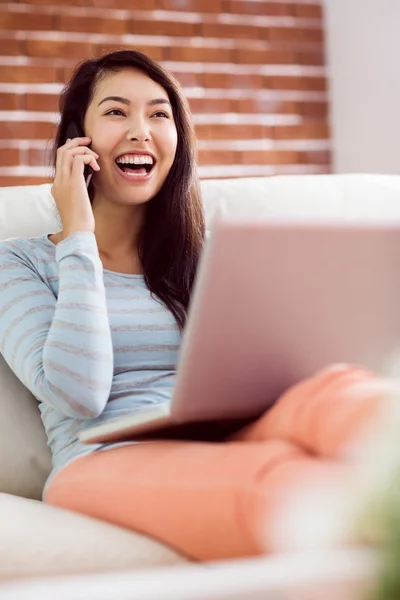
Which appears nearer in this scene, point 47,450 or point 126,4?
point 47,450

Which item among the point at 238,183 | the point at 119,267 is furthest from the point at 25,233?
the point at 238,183

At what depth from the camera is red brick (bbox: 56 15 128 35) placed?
9.16 feet

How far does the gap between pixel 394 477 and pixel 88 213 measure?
2.95ft

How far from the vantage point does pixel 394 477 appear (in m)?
0.43

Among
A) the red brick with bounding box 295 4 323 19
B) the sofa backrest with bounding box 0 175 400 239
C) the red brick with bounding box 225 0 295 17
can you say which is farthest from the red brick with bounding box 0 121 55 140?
the sofa backrest with bounding box 0 175 400 239

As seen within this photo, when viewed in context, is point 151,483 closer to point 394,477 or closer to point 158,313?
point 394,477

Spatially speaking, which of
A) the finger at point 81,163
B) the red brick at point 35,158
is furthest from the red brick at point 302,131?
the finger at point 81,163

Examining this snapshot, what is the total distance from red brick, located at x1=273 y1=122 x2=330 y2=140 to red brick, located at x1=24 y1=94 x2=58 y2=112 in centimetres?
88

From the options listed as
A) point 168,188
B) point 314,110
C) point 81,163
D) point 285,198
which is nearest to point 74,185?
point 81,163

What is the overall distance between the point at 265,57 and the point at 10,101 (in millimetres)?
1022

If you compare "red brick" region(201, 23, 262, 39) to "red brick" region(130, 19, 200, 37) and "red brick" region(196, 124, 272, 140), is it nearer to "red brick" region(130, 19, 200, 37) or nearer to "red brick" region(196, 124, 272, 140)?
"red brick" region(130, 19, 200, 37)

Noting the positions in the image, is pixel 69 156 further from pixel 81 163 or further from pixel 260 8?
pixel 260 8

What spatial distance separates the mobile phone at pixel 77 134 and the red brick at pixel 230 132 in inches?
58.6

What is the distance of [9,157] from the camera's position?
2738 mm
